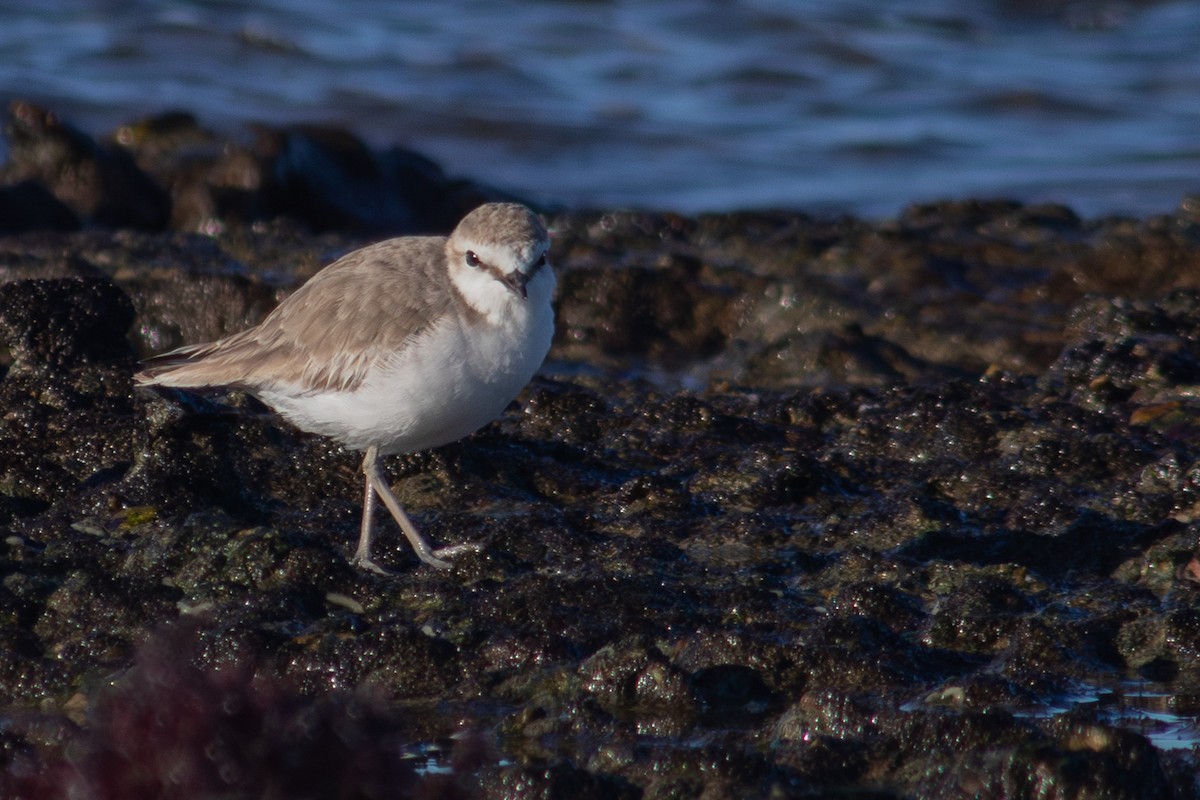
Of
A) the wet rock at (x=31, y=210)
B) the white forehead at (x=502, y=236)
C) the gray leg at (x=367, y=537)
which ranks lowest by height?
the gray leg at (x=367, y=537)

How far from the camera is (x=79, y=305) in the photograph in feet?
22.5

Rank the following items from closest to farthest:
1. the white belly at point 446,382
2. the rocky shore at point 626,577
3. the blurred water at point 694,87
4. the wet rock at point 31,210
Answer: the rocky shore at point 626,577
the white belly at point 446,382
the wet rock at point 31,210
the blurred water at point 694,87

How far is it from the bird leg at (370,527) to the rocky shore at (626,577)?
0.07 metres

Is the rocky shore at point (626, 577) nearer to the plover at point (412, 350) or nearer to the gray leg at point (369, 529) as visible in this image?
the gray leg at point (369, 529)

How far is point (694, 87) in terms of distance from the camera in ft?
60.7

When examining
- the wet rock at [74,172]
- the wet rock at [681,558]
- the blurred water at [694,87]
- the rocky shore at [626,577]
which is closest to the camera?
the rocky shore at [626,577]

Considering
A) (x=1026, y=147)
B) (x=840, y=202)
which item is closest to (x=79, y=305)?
(x=840, y=202)

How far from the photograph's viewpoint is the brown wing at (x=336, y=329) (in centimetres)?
571

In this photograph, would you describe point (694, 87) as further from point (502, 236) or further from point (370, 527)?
point (370, 527)

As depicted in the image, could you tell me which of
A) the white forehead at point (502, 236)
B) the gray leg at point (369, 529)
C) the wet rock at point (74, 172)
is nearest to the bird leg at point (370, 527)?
the gray leg at point (369, 529)

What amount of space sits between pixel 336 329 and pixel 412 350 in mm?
450

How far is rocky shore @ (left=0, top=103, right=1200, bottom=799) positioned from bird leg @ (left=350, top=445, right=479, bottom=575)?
0.07 m

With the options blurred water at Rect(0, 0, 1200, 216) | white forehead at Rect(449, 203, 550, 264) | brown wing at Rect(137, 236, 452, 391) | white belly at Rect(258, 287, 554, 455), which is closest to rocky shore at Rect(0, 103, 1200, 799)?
brown wing at Rect(137, 236, 452, 391)

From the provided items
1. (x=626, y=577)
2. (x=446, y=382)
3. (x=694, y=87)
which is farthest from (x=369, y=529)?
(x=694, y=87)
